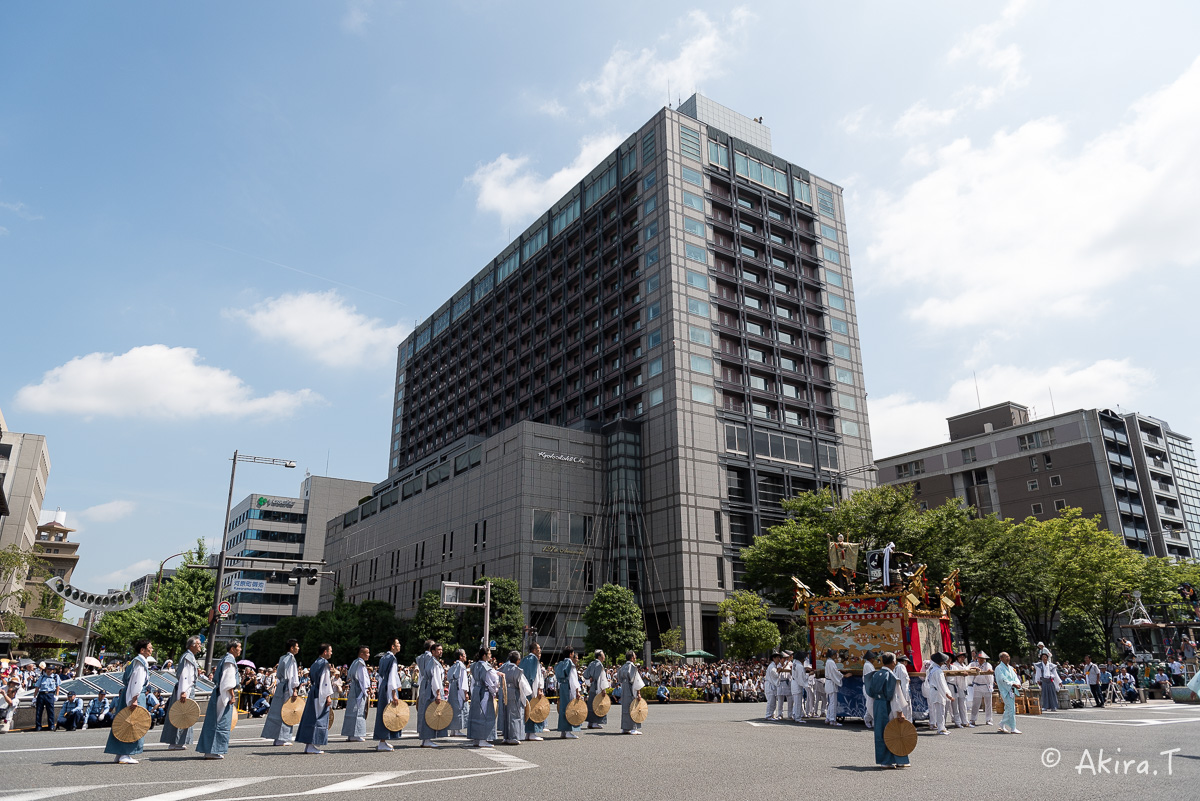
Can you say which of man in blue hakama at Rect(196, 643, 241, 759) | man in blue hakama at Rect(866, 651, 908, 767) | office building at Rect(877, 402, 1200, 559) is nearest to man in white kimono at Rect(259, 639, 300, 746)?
man in blue hakama at Rect(196, 643, 241, 759)

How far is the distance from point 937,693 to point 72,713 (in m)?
24.2

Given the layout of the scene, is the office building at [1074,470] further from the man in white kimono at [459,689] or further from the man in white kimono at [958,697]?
the man in white kimono at [459,689]

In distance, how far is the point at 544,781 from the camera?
36.7 feet

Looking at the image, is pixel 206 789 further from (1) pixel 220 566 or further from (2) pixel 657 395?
(2) pixel 657 395

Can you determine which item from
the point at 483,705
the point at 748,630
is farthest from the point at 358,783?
the point at 748,630

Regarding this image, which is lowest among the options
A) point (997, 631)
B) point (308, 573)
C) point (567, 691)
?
point (567, 691)

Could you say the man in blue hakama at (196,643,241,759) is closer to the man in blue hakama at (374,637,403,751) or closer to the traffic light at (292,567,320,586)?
the man in blue hakama at (374,637,403,751)

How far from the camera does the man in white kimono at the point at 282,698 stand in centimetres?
1617

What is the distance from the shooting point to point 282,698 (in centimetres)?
1634

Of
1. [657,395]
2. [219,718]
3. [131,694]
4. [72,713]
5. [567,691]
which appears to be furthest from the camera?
[657,395]

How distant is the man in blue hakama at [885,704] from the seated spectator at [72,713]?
72.5 ft

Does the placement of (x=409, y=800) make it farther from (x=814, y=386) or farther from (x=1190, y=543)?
(x=1190, y=543)

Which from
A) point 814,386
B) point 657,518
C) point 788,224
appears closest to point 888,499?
point 657,518

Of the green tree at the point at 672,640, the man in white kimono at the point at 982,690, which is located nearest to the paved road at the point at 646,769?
the man in white kimono at the point at 982,690
